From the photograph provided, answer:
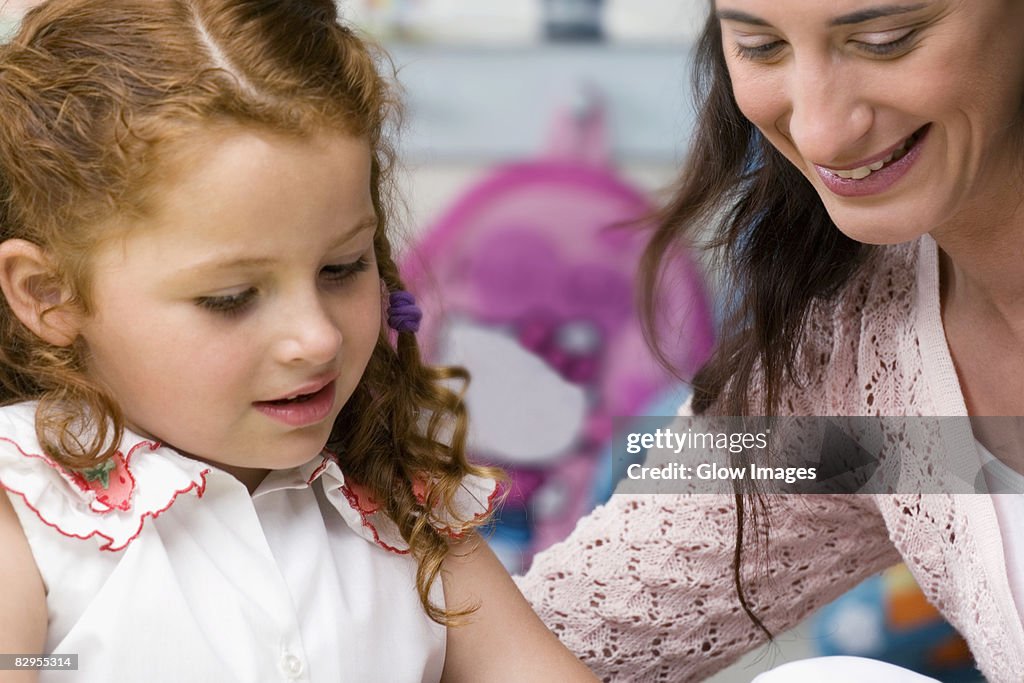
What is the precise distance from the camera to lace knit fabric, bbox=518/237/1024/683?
1.39 metres

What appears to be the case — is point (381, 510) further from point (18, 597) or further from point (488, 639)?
point (18, 597)

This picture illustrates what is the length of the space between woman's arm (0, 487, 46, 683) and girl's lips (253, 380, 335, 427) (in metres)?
0.21

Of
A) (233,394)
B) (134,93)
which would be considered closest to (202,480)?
(233,394)

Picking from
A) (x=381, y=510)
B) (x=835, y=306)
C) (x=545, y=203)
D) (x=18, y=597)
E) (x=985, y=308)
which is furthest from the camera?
(x=545, y=203)

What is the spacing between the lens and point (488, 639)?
122cm

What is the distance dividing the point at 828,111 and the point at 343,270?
0.44 meters

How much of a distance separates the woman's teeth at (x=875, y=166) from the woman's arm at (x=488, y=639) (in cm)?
50

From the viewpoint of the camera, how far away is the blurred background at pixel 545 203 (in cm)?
276

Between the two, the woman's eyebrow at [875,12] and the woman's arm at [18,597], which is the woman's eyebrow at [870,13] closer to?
the woman's eyebrow at [875,12]

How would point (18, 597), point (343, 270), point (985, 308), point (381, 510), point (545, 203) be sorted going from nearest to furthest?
point (18, 597) < point (343, 270) < point (381, 510) < point (985, 308) < point (545, 203)

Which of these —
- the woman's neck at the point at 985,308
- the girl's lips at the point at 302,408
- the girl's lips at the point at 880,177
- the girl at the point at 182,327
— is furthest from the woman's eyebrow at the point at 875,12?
the girl's lips at the point at 302,408

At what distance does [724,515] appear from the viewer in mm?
1500

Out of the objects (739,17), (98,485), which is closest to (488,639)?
(98,485)

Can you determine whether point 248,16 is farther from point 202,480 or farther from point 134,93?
point 202,480
